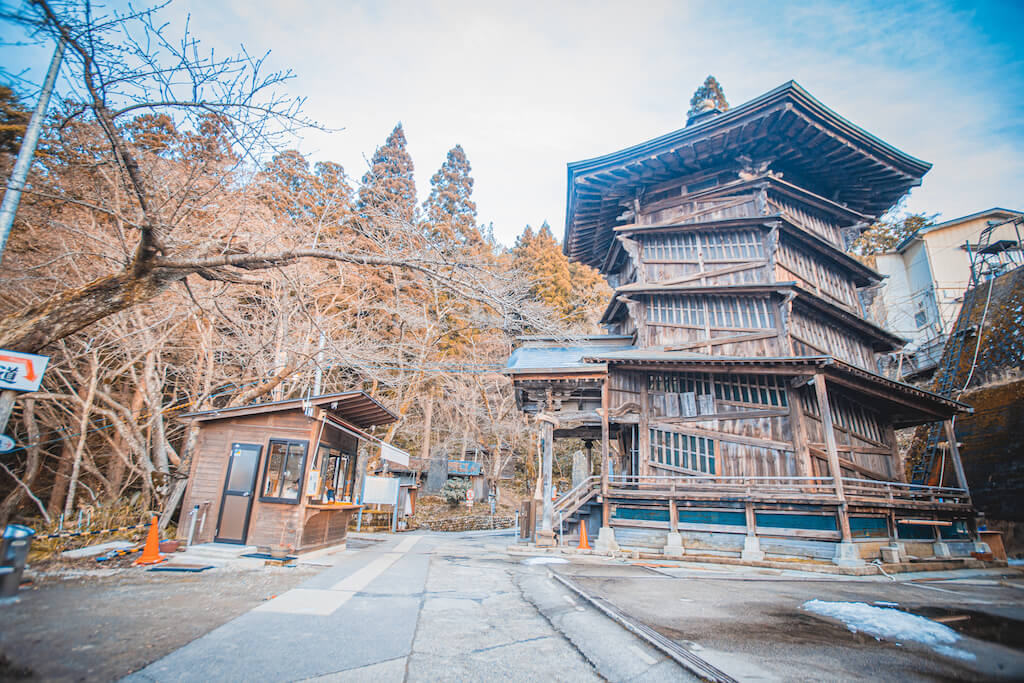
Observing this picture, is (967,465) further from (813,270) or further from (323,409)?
(323,409)

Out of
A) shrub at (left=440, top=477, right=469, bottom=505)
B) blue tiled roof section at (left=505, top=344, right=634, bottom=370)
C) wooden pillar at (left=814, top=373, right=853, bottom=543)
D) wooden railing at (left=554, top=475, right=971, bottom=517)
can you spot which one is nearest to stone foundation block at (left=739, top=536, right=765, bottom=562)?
wooden railing at (left=554, top=475, right=971, bottom=517)

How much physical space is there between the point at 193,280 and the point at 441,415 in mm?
19823

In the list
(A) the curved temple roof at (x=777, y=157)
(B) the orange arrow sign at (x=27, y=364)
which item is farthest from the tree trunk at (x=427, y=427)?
(B) the orange arrow sign at (x=27, y=364)

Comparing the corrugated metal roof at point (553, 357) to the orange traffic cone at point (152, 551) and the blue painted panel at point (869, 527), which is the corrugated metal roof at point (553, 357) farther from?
the orange traffic cone at point (152, 551)

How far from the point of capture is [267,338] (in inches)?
586

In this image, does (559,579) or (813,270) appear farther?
(813,270)

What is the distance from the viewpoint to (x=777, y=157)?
14.9 meters

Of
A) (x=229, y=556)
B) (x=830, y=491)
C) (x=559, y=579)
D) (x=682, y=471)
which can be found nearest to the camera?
(x=559, y=579)

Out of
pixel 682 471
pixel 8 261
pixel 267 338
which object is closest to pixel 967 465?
pixel 682 471

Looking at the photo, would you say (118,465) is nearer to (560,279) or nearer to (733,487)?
(733,487)

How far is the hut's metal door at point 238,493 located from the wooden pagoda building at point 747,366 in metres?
7.07

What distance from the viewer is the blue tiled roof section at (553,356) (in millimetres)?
13203

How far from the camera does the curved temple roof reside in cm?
1354

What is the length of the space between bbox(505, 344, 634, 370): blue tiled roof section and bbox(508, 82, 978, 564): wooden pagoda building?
99 mm
